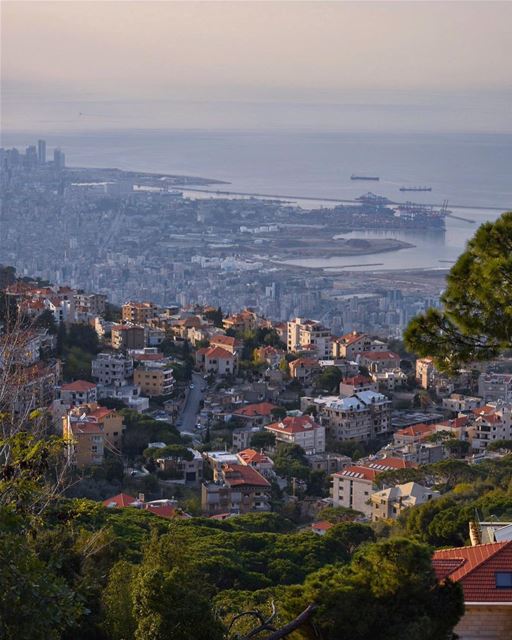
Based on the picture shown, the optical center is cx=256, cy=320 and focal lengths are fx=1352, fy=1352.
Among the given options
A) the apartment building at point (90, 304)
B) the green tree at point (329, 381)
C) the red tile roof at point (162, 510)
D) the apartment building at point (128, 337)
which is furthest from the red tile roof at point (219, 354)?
the red tile roof at point (162, 510)

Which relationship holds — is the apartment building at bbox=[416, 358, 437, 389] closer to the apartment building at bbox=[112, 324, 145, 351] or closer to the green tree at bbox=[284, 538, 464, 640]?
the apartment building at bbox=[112, 324, 145, 351]

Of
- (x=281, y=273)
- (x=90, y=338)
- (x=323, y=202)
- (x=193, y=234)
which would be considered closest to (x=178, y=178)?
(x=323, y=202)

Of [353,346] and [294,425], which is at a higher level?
[353,346]

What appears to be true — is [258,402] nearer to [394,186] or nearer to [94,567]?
[94,567]

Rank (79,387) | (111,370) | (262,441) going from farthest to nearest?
1. (111,370)
2. (79,387)
3. (262,441)

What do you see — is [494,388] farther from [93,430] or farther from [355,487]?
[93,430]

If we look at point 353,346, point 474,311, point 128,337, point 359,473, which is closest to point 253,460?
point 359,473
